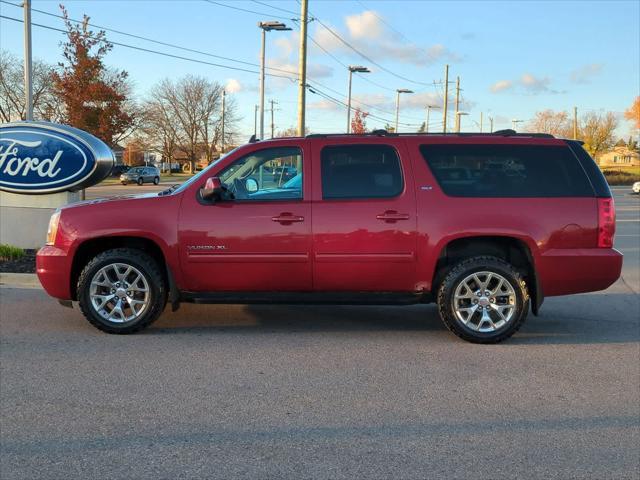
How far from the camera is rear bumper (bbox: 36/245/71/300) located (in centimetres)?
596

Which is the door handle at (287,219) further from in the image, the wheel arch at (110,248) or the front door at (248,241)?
the wheel arch at (110,248)

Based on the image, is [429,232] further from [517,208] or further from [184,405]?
[184,405]

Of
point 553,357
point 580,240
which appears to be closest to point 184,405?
point 553,357

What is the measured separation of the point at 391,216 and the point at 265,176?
1.29 meters

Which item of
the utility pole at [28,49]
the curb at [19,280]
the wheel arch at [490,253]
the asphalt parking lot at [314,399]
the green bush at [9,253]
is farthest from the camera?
the utility pole at [28,49]

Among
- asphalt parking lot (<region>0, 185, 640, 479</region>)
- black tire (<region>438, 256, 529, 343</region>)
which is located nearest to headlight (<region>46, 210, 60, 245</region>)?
asphalt parking lot (<region>0, 185, 640, 479</region>)

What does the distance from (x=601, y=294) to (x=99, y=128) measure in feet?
82.1

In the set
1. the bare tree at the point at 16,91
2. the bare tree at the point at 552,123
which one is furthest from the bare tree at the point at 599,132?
the bare tree at the point at 16,91

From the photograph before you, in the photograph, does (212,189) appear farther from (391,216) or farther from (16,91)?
(16,91)

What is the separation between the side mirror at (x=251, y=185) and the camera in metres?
6.01

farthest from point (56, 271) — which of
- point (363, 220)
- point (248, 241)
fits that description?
point (363, 220)

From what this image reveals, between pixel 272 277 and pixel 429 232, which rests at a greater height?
pixel 429 232

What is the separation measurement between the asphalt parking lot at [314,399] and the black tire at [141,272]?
138mm

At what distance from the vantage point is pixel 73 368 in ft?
16.4
